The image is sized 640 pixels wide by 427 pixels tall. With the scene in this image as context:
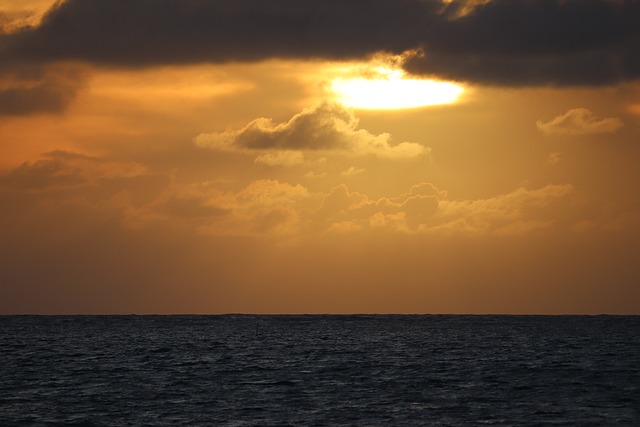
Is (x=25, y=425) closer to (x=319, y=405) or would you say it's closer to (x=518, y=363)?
(x=319, y=405)

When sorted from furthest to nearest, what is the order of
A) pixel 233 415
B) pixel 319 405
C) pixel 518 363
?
pixel 518 363 < pixel 319 405 < pixel 233 415

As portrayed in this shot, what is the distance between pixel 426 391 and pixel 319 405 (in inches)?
522

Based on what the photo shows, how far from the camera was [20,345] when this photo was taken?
545ft

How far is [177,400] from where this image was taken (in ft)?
250

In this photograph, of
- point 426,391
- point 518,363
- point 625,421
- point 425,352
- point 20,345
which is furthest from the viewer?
point 20,345

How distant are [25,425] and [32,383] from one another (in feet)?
91.2

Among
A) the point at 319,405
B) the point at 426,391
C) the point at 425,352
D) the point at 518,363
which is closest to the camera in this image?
the point at 319,405

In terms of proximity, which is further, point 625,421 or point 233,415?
point 233,415

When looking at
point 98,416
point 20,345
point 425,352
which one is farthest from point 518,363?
point 20,345

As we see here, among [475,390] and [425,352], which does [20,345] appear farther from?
[475,390]

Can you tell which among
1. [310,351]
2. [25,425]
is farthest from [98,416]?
[310,351]

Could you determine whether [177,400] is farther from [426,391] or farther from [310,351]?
[310,351]

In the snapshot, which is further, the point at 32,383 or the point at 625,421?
the point at 32,383

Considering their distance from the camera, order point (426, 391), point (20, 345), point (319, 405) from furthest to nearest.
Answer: point (20, 345)
point (426, 391)
point (319, 405)
